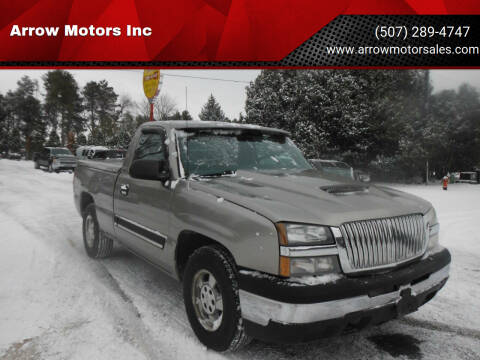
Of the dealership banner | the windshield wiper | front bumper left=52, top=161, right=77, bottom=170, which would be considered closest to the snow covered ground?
the windshield wiper

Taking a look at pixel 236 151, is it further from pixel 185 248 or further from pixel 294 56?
pixel 294 56

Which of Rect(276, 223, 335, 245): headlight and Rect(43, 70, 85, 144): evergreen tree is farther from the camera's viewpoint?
Rect(43, 70, 85, 144): evergreen tree

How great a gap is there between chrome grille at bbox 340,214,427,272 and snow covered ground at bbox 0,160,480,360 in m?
0.84

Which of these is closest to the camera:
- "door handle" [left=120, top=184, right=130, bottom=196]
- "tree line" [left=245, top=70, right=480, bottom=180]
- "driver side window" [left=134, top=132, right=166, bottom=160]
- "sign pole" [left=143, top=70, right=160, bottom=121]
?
"driver side window" [left=134, top=132, right=166, bottom=160]

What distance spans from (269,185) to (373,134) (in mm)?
22626

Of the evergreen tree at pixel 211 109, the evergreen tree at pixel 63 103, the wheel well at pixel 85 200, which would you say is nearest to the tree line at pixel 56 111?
the evergreen tree at pixel 63 103

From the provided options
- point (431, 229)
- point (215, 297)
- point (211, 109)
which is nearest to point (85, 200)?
point (215, 297)

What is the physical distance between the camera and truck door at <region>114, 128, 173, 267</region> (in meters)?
3.63

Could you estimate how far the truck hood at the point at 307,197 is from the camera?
2.53 meters

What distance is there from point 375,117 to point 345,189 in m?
22.6

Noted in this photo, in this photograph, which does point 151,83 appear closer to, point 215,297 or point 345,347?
point 215,297

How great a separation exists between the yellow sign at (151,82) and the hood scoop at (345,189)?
21.1m

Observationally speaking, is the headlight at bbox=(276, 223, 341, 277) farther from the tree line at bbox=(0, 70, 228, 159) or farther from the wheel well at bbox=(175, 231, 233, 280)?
the tree line at bbox=(0, 70, 228, 159)

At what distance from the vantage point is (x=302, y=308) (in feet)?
7.61
